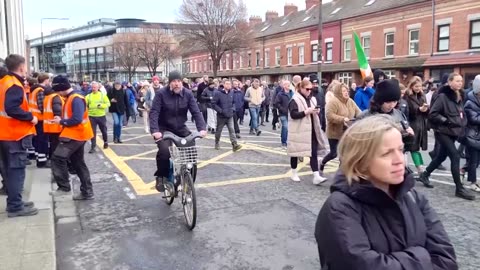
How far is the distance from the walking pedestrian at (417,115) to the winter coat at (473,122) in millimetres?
794

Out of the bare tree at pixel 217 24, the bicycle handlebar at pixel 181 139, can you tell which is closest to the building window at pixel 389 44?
the bare tree at pixel 217 24

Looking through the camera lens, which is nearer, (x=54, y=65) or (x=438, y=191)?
(x=438, y=191)

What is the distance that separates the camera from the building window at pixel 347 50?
33.6 m

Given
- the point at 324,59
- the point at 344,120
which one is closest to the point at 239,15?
the point at 324,59

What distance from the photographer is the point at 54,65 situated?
330ft

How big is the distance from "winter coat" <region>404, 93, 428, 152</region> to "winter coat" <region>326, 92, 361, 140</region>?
100cm

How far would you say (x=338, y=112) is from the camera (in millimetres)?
7230

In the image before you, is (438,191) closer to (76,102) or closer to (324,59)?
(76,102)

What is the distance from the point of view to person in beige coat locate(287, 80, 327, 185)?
7.46 m

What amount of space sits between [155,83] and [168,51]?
5041cm

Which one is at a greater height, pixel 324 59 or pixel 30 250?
pixel 324 59

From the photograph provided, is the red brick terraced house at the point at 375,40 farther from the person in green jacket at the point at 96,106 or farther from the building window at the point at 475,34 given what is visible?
the person in green jacket at the point at 96,106

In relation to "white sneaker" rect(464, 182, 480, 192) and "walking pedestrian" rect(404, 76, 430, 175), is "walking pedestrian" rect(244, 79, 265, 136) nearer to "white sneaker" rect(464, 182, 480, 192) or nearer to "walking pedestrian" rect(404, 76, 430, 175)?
"walking pedestrian" rect(404, 76, 430, 175)

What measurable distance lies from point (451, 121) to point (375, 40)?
2596 cm
